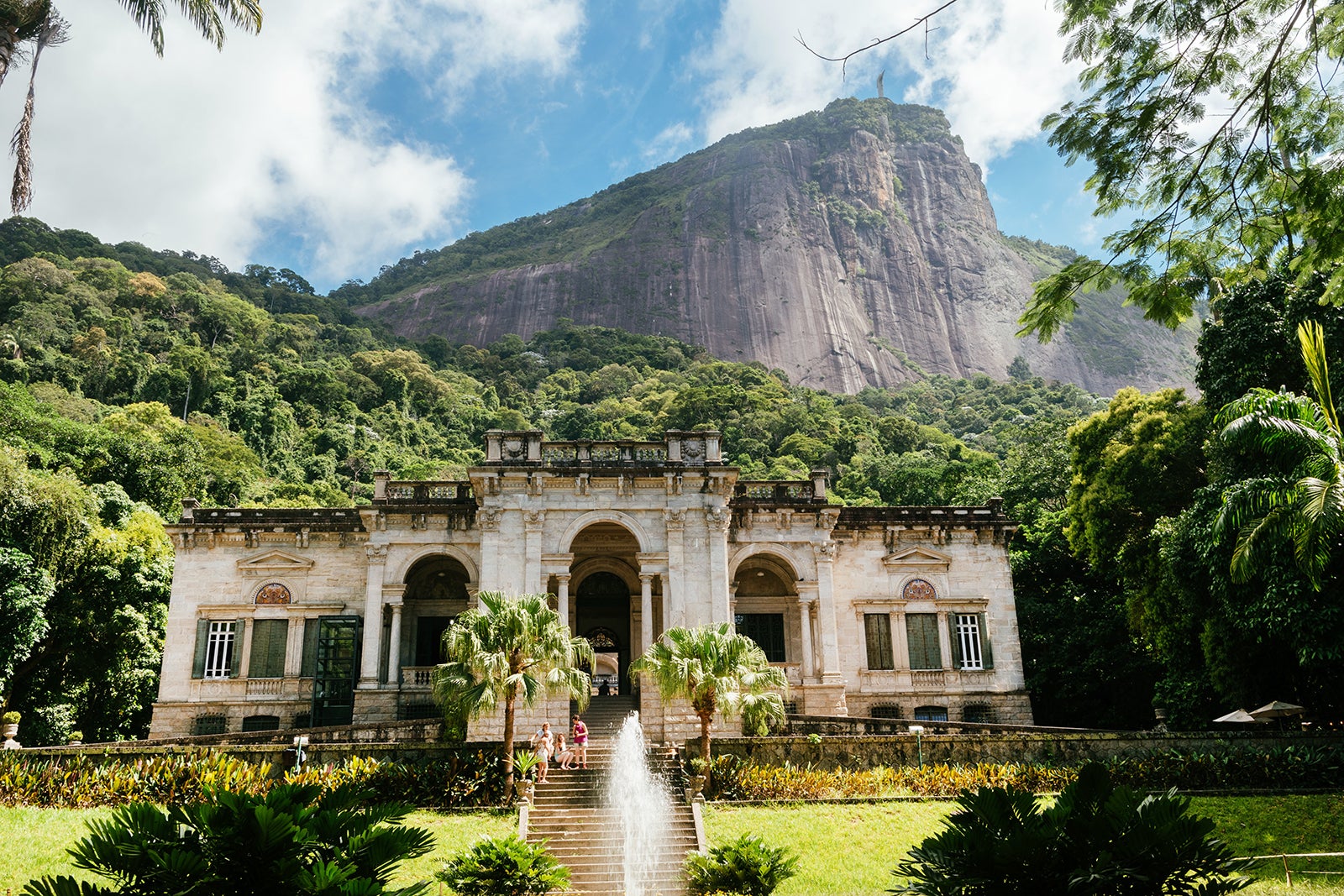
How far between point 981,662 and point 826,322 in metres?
105

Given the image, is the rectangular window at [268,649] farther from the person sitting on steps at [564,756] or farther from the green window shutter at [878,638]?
the green window shutter at [878,638]

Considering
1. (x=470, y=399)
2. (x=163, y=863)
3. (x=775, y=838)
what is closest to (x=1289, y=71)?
(x=163, y=863)

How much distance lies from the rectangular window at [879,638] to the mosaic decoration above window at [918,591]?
100cm

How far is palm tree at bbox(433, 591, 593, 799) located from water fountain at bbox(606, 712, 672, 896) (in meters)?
2.18

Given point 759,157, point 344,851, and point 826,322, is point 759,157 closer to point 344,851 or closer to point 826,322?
point 826,322

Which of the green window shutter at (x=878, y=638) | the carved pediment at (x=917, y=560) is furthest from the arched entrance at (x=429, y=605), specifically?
the carved pediment at (x=917, y=560)

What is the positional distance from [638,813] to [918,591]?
14.8 metres

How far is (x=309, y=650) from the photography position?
28.7 metres

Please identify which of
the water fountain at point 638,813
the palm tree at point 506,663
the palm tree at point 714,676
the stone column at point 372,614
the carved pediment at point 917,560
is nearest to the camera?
the water fountain at point 638,813

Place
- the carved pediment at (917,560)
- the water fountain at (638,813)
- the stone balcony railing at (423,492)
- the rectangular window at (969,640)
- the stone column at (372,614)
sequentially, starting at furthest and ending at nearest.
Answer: the carved pediment at (917,560) < the rectangular window at (969,640) < the stone balcony railing at (423,492) < the stone column at (372,614) < the water fountain at (638,813)

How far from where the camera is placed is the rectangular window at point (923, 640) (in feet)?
98.3

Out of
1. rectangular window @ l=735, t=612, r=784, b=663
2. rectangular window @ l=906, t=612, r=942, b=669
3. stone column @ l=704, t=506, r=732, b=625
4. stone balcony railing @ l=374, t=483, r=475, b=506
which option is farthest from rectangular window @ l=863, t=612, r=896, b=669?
stone balcony railing @ l=374, t=483, r=475, b=506

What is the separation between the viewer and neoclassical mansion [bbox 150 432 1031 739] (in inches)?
1046

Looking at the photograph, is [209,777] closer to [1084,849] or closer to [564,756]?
[564,756]
